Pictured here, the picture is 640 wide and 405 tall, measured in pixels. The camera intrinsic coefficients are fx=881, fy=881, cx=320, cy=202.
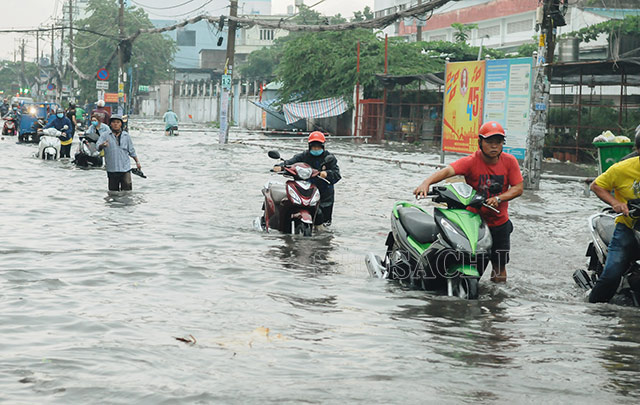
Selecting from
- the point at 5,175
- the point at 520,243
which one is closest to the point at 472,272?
the point at 520,243

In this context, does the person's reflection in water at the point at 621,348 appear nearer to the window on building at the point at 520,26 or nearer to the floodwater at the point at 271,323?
the floodwater at the point at 271,323

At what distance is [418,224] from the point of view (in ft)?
24.0

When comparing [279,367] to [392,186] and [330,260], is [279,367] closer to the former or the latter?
[330,260]

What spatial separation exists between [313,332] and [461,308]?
1508 mm

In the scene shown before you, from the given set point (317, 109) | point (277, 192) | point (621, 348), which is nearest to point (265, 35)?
point (317, 109)

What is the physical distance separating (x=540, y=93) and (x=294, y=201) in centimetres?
848

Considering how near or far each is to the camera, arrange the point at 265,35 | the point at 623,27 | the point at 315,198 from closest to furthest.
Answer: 1. the point at 315,198
2. the point at 623,27
3. the point at 265,35

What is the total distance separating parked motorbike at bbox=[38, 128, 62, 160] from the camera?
77.3 feet

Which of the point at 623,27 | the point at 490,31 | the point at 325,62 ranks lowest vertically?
the point at 325,62

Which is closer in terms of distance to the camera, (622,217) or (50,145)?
(622,217)

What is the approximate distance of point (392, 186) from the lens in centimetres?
1836

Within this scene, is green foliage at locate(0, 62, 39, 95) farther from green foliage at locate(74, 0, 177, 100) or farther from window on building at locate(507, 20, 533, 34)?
window on building at locate(507, 20, 533, 34)

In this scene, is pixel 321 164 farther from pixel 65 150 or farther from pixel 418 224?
pixel 65 150

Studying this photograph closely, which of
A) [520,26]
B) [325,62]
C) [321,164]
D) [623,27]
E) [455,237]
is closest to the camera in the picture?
[455,237]
